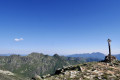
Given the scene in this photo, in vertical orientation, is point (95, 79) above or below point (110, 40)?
below

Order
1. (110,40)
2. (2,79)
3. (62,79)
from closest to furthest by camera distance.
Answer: (2,79), (62,79), (110,40)

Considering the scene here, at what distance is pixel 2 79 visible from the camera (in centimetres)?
2564

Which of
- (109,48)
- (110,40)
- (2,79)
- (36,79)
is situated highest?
(110,40)

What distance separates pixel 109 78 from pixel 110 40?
36.9 m

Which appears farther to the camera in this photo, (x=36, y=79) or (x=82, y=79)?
(x=36, y=79)

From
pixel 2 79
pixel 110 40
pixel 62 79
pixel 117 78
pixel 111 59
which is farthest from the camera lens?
pixel 110 40

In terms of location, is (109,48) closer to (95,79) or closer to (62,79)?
(95,79)

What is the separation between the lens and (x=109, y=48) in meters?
63.1

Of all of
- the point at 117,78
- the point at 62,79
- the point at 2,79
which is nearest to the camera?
the point at 2,79

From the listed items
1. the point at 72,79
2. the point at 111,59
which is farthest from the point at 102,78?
the point at 111,59

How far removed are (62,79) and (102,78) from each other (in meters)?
10.9

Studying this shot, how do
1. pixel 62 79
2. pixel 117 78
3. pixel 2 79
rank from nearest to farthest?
pixel 2 79
pixel 117 78
pixel 62 79

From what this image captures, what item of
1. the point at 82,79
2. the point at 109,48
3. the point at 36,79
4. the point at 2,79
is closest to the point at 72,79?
the point at 82,79

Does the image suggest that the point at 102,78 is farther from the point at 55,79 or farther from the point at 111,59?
the point at 111,59
